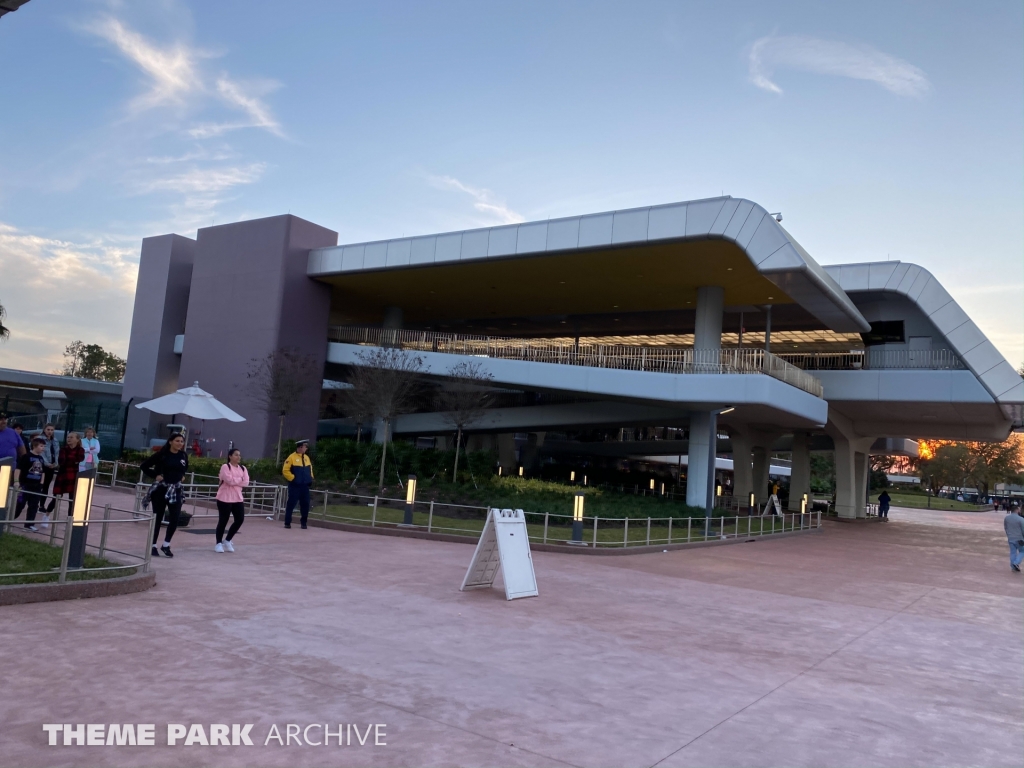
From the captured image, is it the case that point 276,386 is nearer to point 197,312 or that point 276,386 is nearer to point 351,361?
point 351,361

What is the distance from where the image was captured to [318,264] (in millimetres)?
34625

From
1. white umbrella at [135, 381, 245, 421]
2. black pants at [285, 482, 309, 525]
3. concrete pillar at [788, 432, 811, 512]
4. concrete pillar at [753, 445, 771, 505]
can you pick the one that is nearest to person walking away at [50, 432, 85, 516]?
black pants at [285, 482, 309, 525]

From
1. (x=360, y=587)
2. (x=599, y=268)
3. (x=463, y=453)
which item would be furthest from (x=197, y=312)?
(x=360, y=587)

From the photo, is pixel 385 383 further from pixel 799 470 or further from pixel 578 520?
pixel 799 470

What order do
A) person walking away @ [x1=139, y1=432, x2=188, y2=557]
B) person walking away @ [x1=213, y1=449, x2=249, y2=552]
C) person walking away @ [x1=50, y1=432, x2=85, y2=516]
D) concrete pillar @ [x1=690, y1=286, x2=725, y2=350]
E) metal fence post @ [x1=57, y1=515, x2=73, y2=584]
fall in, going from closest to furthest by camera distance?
metal fence post @ [x1=57, y1=515, x2=73, y2=584], person walking away @ [x1=139, y1=432, x2=188, y2=557], person walking away @ [x1=213, y1=449, x2=249, y2=552], person walking away @ [x1=50, y1=432, x2=85, y2=516], concrete pillar @ [x1=690, y1=286, x2=725, y2=350]

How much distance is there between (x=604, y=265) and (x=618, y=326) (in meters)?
14.5

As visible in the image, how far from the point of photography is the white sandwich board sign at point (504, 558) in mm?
9461

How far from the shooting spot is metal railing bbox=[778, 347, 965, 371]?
33.2m

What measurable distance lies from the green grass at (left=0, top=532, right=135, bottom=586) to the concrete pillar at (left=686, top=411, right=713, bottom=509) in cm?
2390

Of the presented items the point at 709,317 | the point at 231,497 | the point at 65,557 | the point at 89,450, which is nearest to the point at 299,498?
the point at 89,450

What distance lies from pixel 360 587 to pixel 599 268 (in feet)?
74.4

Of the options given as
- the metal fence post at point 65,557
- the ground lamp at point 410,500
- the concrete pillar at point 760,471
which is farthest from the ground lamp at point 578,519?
the concrete pillar at point 760,471

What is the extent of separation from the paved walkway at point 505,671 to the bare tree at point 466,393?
60.4 ft

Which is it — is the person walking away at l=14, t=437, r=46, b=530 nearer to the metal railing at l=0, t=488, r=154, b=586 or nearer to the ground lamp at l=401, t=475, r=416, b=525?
the metal railing at l=0, t=488, r=154, b=586
